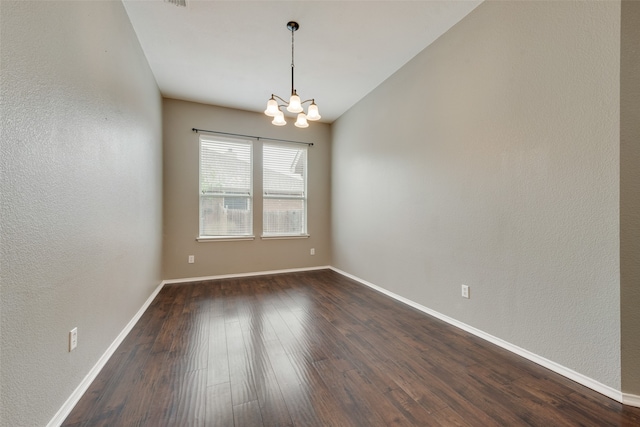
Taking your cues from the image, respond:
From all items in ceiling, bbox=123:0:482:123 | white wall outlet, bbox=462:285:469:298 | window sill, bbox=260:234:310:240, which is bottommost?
white wall outlet, bbox=462:285:469:298

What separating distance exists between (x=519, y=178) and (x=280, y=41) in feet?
8.44

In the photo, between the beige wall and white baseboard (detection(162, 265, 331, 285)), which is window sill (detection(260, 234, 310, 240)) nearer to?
the beige wall

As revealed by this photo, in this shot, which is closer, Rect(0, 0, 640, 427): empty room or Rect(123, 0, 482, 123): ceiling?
Rect(0, 0, 640, 427): empty room

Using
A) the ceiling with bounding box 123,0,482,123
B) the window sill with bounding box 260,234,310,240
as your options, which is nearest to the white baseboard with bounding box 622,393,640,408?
the ceiling with bounding box 123,0,482,123

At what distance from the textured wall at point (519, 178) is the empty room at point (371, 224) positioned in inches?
0.6

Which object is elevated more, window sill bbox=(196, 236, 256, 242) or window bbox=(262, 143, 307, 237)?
window bbox=(262, 143, 307, 237)

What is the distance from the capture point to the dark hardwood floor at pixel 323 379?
135 cm

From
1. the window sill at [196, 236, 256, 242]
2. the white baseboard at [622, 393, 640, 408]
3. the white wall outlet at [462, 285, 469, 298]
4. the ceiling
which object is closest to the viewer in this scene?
the white baseboard at [622, 393, 640, 408]

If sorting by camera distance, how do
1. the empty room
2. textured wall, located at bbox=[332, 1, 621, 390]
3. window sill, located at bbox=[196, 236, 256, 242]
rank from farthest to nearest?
window sill, located at bbox=[196, 236, 256, 242] < textured wall, located at bbox=[332, 1, 621, 390] < the empty room

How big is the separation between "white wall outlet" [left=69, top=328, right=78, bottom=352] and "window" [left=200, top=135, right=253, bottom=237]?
9.08 ft

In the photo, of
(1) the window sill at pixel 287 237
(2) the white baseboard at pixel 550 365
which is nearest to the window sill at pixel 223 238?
(1) the window sill at pixel 287 237

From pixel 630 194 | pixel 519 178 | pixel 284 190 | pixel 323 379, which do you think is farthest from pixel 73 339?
pixel 284 190

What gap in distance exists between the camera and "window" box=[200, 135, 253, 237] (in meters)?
4.18

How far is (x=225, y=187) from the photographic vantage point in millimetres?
4289
